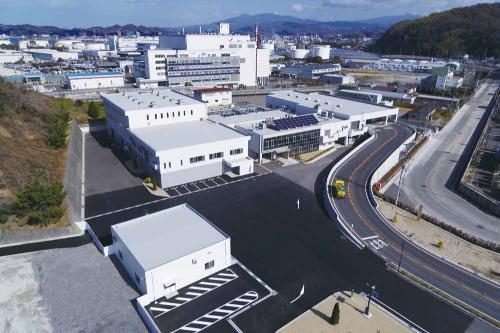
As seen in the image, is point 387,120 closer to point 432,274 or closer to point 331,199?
point 331,199

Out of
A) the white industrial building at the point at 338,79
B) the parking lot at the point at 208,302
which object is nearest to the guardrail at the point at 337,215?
the parking lot at the point at 208,302

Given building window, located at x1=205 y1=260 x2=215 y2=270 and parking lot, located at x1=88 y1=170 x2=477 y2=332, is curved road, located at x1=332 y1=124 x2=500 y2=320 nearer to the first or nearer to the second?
parking lot, located at x1=88 y1=170 x2=477 y2=332

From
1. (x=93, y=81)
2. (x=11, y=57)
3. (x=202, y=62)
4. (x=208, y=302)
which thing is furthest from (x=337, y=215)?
(x=11, y=57)

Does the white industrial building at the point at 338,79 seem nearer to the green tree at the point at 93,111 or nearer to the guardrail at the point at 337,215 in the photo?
the guardrail at the point at 337,215

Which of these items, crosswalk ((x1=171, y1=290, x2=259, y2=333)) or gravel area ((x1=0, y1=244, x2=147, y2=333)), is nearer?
gravel area ((x1=0, y1=244, x2=147, y2=333))

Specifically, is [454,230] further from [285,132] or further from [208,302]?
[208,302]

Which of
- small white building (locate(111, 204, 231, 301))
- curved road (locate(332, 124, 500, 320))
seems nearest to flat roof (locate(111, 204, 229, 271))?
small white building (locate(111, 204, 231, 301))

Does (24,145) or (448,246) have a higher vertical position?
(24,145)
